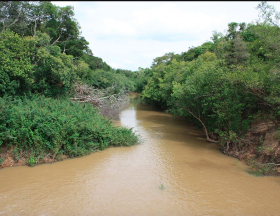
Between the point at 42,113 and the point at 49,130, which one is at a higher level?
the point at 42,113

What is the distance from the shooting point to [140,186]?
8.05 m

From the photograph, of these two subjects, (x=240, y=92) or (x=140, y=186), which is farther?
(x=240, y=92)

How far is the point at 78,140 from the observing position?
10.7 m

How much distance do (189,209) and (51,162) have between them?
248 inches

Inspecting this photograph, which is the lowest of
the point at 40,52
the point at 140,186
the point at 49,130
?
the point at 140,186

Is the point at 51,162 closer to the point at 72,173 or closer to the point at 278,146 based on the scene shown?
the point at 72,173

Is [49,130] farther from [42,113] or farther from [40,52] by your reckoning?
[40,52]

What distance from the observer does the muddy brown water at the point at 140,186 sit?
6.71 meters

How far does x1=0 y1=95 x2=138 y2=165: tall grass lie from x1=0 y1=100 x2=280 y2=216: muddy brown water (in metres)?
0.61

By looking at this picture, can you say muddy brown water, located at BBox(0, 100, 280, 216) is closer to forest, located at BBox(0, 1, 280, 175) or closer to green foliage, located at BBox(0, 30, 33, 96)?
forest, located at BBox(0, 1, 280, 175)

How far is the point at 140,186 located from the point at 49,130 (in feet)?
15.5

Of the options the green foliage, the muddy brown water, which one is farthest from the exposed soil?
the green foliage

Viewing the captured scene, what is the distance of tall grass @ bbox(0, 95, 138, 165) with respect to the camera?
937 centimetres

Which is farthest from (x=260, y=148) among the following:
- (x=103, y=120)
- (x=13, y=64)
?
(x=13, y=64)
